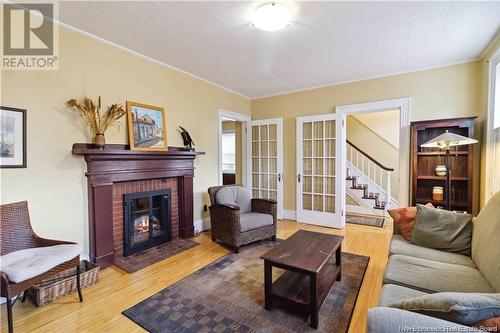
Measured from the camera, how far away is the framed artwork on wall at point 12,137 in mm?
2051

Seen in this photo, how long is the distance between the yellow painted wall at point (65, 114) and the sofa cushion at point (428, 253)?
3.23m

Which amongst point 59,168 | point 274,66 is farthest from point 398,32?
point 59,168

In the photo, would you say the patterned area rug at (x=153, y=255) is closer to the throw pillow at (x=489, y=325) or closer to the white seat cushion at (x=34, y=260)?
the white seat cushion at (x=34, y=260)

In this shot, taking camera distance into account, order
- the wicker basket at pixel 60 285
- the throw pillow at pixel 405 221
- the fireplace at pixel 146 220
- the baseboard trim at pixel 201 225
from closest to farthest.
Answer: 1. the wicker basket at pixel 60 285
2. the throw pillow at pixel 405 221
3. the fireplace at pixel 146 220
4. the baseboard trim at pixel 201 225

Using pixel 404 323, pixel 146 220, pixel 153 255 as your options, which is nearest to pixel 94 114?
pixel 146 220

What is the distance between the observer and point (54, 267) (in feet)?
6.09

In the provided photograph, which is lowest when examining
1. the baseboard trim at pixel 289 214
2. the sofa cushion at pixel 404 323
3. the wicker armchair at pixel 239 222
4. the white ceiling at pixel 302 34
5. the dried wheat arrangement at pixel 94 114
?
the baseboard trim at pixel 289 214

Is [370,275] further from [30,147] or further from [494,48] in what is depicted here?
[30,147]

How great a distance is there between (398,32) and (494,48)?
A: 50.7 inches

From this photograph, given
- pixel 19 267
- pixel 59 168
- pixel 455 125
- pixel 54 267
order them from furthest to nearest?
pixel 455 125 < pixel 59 168 < pixel 54 267 < pixel 19 267

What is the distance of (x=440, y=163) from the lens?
3.47 meters

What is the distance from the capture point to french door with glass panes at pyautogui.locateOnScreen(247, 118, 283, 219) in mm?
4934

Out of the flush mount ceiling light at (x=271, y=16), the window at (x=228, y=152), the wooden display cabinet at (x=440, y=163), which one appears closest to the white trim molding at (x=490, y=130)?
the wooden display cabinet at (x=440, y=163)

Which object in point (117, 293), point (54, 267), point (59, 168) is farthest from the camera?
point (59, 168)
